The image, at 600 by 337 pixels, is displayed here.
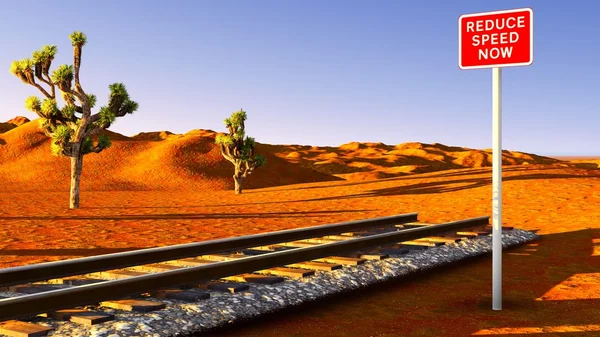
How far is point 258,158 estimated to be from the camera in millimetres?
39125

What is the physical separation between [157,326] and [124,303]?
589 mm

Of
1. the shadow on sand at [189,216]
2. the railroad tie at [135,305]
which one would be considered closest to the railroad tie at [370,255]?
the railroad tie at [135,305]

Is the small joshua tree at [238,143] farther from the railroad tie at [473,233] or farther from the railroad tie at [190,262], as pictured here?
the railroad tie at [190,262]

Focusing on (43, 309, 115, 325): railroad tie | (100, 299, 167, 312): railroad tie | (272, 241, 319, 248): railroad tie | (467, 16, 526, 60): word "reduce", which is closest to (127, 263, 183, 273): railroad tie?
(100, 299, 167, 312): railroad tie

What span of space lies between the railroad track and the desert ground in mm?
822

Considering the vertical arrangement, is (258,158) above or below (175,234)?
above

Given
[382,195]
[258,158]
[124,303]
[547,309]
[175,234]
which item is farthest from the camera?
[258,158]

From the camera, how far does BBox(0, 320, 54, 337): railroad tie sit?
5.05 meters

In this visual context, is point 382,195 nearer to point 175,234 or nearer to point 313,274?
point 175,234

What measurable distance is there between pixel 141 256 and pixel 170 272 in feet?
7.02

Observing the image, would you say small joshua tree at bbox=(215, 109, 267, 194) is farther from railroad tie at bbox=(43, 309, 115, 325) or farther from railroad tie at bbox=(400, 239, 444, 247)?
railroad tie at bbox=(43, 309, 115, 325)

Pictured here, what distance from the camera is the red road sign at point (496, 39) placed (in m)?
6.85

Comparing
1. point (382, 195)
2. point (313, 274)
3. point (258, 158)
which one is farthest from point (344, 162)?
point (313, 274)

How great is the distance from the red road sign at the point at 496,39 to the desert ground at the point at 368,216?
2909 mm
